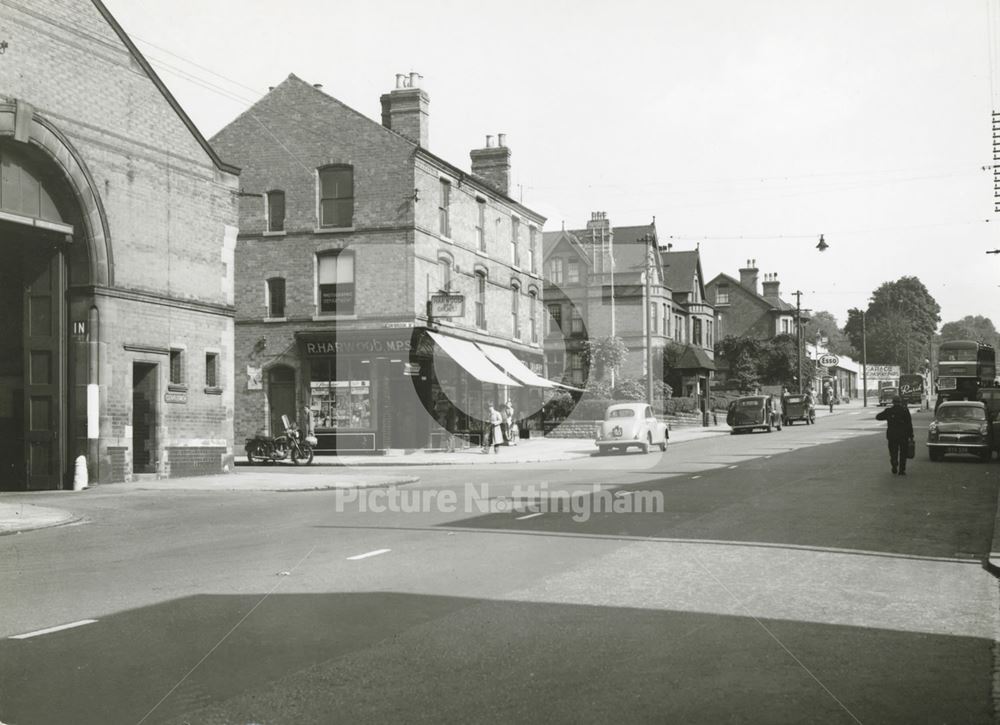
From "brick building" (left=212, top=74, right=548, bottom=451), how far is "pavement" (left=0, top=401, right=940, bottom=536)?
7.31 feet

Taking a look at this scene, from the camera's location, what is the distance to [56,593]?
8.12m

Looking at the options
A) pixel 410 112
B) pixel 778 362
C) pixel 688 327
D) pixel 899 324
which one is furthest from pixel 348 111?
pixel 899 324

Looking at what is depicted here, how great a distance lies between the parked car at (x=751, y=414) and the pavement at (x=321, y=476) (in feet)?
37.2

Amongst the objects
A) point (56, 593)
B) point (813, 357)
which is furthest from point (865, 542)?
point (813, 357)

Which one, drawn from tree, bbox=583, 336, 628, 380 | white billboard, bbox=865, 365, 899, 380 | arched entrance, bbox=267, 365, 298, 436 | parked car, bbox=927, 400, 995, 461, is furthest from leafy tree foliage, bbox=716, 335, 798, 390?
arched entrance, bbox=267, 365, 298, 436

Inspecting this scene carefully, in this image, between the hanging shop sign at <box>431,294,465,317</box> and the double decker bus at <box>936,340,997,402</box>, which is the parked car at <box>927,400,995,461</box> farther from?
the double decker bus at <box>936,340,997,402</box>

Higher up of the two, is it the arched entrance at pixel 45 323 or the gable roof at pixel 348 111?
the gable roof at pixel 348 111

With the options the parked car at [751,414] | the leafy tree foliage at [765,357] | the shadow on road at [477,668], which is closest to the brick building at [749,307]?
the leafy tree foliage at [765,357]

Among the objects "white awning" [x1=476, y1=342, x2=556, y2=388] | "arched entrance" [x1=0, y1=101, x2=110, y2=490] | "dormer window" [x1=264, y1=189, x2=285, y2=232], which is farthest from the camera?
"white awning" [x1=476, y1=342, x2=556, y2=388]

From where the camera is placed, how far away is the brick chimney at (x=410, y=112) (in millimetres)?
33312

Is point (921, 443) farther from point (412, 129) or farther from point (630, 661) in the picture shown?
point (630, 661)

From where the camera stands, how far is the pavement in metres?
14.2

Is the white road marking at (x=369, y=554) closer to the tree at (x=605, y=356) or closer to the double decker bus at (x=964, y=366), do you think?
the tree at (x=605, y=356)

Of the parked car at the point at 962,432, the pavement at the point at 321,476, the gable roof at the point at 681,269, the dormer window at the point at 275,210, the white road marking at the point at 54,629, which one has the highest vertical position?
the gable roof at the point at 681,269
